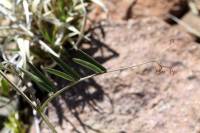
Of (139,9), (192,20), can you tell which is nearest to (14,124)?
(139,9)

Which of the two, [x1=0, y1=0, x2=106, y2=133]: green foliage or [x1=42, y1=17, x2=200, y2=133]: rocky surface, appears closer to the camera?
[x1=42, y1=17, x2=200, y2=133]: rocky surface

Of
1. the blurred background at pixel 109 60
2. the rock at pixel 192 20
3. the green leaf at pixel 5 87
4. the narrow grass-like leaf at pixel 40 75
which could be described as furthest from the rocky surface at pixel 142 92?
the narrow grass-like leaf at pixel 40 75

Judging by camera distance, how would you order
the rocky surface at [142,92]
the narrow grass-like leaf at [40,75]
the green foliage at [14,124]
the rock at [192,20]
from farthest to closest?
the rock at [192,20] < the green foliage at [14,124] < the rocky surface at [142,92] < the narrow grass-like leaf at [40,75]

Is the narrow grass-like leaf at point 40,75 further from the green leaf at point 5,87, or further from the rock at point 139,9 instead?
the rock at point 139,9

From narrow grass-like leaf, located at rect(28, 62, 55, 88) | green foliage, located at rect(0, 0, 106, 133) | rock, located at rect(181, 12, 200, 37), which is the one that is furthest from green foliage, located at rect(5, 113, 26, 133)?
rock, located at rect(181, 12, 200, 37)

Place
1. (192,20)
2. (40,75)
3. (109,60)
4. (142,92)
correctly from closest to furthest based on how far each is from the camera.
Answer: (40,75) < (142,92) < (109,60) < (192,20)

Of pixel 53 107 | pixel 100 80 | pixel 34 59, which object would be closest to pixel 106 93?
pixel 100 80

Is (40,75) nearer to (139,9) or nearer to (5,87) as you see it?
(5,87)

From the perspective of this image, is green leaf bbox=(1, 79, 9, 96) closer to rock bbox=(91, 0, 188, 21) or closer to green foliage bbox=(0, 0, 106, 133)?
green foliage bbox=(0, 0, 106, 133)
